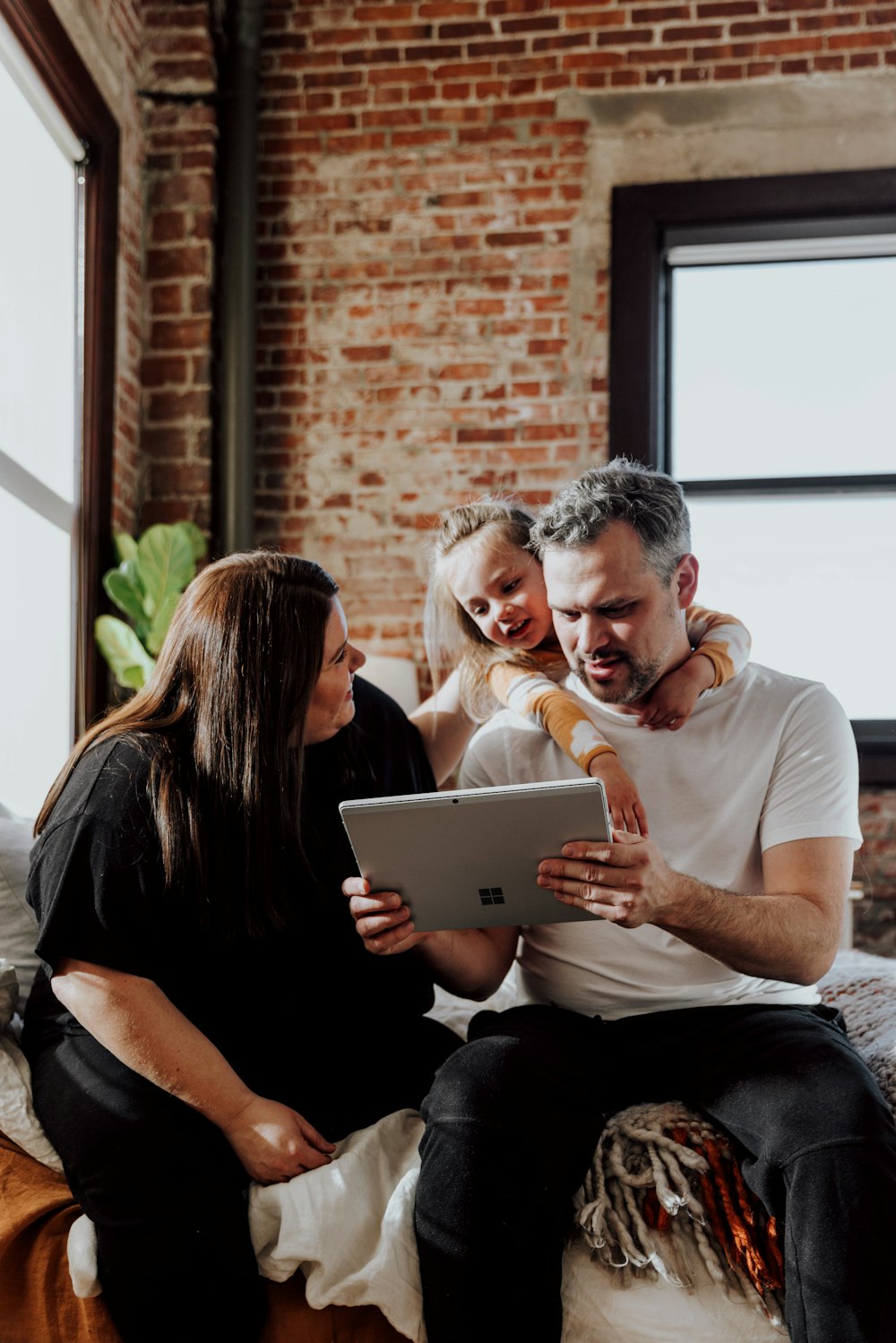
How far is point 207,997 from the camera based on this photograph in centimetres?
181

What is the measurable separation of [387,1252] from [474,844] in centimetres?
52

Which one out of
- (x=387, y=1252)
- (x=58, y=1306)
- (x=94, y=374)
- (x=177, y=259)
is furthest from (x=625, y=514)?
(x=177, y=259)

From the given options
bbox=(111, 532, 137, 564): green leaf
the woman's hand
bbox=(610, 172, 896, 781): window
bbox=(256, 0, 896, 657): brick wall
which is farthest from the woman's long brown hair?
bbox=(610, 172, 896, 781): window

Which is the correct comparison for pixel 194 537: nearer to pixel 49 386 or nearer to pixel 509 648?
pixel 49 386

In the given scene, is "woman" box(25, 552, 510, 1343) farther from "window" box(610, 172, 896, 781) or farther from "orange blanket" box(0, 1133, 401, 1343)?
"window" box(610, 172, 896, 781)

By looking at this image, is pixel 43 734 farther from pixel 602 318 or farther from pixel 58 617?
pixel 602 318

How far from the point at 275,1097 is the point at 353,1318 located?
1.07ft

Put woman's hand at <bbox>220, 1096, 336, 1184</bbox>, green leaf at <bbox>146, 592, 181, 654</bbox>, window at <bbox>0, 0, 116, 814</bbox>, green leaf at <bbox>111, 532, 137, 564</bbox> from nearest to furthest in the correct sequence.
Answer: woman's hand at <bbox>220, 1096, 336, 1184</bbox>, window at <bbox>0, 0, 116, 814</bbox>, green leaf at <bbox>146, 592, 181, 654</bbox>, green leaf at <bbox>111, 532, 137, 564</bbox>

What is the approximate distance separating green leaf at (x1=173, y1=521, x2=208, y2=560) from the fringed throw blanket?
2.36m

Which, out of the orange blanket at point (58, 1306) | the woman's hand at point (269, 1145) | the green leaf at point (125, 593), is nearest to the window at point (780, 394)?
the green leaf at point (125, 593)

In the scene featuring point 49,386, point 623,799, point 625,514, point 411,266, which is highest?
point 411,266

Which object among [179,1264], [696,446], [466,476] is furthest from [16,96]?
[179,1264]

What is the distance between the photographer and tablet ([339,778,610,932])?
62.2 inches

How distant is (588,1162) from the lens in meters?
1.66
